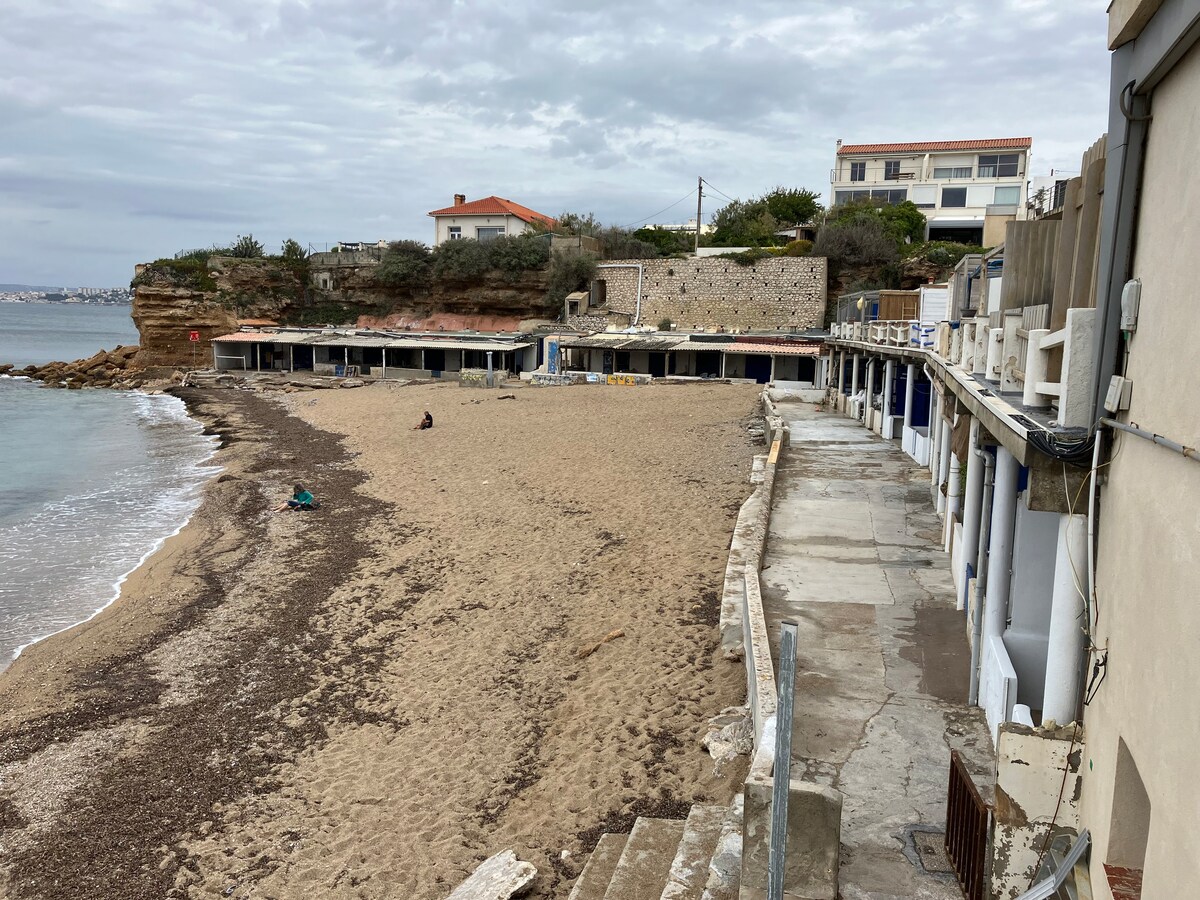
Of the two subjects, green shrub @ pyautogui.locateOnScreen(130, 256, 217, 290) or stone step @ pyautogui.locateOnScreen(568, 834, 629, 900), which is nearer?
stone step @ pyautogui.locateOnScreen(568, 834, 629, 900)

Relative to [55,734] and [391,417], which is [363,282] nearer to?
[391,417]

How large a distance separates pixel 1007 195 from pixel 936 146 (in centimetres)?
604

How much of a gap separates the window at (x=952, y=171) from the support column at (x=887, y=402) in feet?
146

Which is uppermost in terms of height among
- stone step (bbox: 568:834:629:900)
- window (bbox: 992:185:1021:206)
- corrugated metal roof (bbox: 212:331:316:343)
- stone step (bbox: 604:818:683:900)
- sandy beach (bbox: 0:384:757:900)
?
window (bbox: 992:185:1021:206)

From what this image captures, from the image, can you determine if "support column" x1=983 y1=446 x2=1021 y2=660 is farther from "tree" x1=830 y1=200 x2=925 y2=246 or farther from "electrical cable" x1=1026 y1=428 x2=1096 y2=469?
"tree" x1=830 y1=200 x2=925 y2=246

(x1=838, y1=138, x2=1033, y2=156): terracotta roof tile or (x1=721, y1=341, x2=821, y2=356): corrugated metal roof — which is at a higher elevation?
(x1=838, y1=138, x2=1033, y2=156): terracotta roof tile

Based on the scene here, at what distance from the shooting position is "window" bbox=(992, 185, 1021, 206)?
179 ft

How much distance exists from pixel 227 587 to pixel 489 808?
8071mm

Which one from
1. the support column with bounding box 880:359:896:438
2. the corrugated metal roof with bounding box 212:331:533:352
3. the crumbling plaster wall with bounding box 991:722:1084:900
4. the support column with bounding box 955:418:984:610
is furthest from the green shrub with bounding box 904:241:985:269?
the crumbling plaster wall with bounding box 991:722:1084:900

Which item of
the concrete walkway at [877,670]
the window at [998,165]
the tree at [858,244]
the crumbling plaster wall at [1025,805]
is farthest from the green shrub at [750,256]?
the crumbling plaster wall at [1025,805]

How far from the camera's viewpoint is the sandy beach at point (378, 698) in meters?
6.99

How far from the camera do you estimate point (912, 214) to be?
52.7 m

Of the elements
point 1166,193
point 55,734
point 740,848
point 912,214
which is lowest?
point 55,734

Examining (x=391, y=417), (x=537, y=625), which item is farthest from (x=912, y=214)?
(x=537, y=625)
